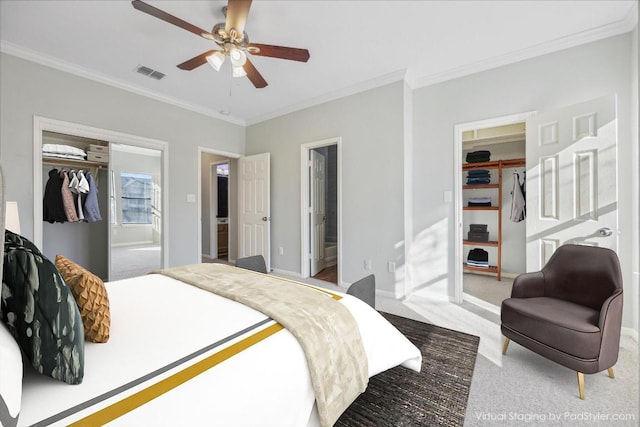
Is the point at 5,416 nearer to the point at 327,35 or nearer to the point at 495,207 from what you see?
the point at 327,35

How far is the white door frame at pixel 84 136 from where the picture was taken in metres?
2.83

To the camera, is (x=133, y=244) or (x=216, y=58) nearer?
(x=216, y=58)

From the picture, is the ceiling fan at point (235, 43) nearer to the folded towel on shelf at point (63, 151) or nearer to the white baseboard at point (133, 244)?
the folded towel on shelf at point (63, 151)

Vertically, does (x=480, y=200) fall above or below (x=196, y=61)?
below

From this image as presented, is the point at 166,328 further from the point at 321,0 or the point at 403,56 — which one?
the point at 403,56

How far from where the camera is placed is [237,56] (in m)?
2.22

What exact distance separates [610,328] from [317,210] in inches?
141

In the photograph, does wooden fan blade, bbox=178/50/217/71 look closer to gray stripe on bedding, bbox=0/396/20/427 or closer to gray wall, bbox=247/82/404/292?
gray wall, bbox=247/82/404/292

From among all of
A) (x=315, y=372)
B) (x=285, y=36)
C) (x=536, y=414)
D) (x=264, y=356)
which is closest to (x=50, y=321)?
(x=264, y=356)

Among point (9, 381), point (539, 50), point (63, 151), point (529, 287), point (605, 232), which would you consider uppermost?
point (539, 50)

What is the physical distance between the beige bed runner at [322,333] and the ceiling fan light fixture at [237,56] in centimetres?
181

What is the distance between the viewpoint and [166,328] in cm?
110

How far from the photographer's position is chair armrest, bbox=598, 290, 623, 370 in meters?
1.56

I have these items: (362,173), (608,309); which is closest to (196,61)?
(362,173)
